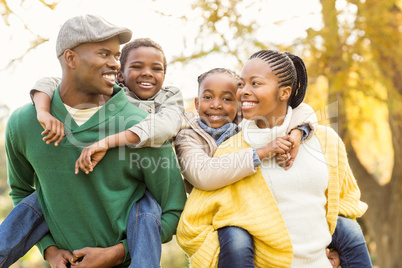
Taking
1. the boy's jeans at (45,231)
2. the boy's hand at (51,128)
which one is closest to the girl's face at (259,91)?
the boy's jeans at (45,231)

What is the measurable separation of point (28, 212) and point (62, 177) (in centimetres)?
28

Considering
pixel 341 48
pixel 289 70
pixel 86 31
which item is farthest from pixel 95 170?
pixel 341 48

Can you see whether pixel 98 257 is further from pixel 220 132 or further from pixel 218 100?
pixel 218 100

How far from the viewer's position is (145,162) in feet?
7.87

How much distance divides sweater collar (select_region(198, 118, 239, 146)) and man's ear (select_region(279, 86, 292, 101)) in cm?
35

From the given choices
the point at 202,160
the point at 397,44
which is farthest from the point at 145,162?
the point at 397,44

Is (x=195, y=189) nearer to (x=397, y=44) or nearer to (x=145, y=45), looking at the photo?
(x=145, y=45)

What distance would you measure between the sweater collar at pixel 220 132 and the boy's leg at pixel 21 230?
3.40 feet

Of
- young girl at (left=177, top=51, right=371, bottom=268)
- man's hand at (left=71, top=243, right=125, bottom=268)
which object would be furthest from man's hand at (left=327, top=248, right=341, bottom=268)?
man's hand at (left=71, top=243, right=125, bottom=268)

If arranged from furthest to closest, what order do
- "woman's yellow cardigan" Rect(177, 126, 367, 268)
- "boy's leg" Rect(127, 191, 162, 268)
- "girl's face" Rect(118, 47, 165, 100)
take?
"girl's face" Rect(118, 47, 165, 100), "woman's yellow cardigan" Rect(177, 126, 367, 268), "boy's leg" Rect(127, 191, 162, 268)

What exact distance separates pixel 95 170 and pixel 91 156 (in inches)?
5.0

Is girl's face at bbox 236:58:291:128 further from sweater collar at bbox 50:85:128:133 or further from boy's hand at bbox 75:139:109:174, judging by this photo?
boy's hand at bbox 75:139:109:174

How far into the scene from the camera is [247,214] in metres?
2.36

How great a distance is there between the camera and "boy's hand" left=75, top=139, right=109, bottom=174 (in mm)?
2229
